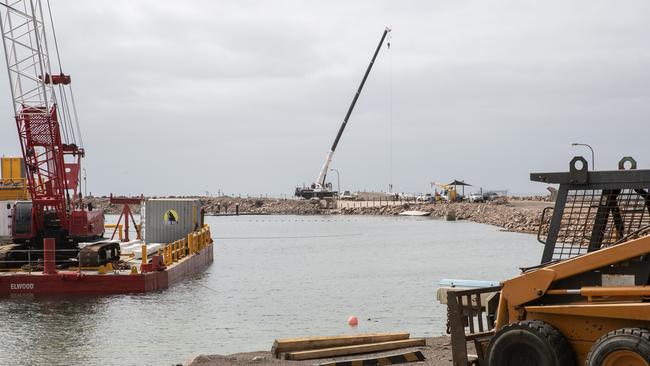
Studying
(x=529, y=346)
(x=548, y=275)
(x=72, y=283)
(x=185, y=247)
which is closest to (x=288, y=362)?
(x=529, y=346)

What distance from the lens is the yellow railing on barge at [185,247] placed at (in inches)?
1588

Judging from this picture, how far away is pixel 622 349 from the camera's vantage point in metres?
9.73

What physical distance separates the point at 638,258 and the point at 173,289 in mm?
28706

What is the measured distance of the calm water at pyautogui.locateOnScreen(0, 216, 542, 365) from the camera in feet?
74.6

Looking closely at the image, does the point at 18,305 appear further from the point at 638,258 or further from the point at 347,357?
the point at 638,258

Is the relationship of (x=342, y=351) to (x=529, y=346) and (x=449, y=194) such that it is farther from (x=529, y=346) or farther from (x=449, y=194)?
(x=449, y=194)

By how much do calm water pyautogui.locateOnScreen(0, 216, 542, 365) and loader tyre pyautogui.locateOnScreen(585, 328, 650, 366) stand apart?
12.3 meters

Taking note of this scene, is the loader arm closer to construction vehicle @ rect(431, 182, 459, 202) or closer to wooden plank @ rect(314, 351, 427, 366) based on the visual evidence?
wooden plank @ rect(314, 351, 427, 366)

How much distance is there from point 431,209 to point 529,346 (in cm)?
14240

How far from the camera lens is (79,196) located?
4844 centimetres

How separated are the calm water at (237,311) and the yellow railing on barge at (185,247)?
4.92 feet

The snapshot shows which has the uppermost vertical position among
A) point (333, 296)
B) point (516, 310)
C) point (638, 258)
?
point (638, 258)

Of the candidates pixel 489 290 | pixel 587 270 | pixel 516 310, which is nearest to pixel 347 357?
pixel 489 290

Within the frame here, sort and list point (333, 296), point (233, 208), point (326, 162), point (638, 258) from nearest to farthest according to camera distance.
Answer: point (638, 258), point (333, 296), point (326, 162), point (233, 208)
